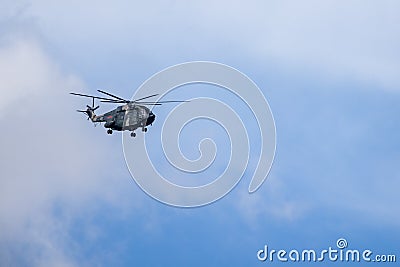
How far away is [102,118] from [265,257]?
40.8 metres

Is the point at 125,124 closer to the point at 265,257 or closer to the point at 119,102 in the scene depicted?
the point at 119,102

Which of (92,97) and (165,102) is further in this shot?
(92,97)

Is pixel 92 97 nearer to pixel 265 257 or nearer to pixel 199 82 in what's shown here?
pixel 199 82

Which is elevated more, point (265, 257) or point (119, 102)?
point (119, 102)

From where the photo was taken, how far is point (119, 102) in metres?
123

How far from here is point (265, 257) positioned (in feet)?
374

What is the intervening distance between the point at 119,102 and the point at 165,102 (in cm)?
1343

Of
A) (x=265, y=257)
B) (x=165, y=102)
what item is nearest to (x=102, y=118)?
(x=165, y=102)

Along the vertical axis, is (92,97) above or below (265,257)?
above

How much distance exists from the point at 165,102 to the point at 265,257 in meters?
31.7

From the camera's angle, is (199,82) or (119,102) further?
(119,102)

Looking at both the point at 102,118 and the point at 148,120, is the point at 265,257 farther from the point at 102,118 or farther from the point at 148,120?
the point at 102,118

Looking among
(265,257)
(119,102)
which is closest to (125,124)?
(119,102)

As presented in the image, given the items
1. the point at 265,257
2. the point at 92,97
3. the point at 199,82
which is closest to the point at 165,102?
the point at 199,82
